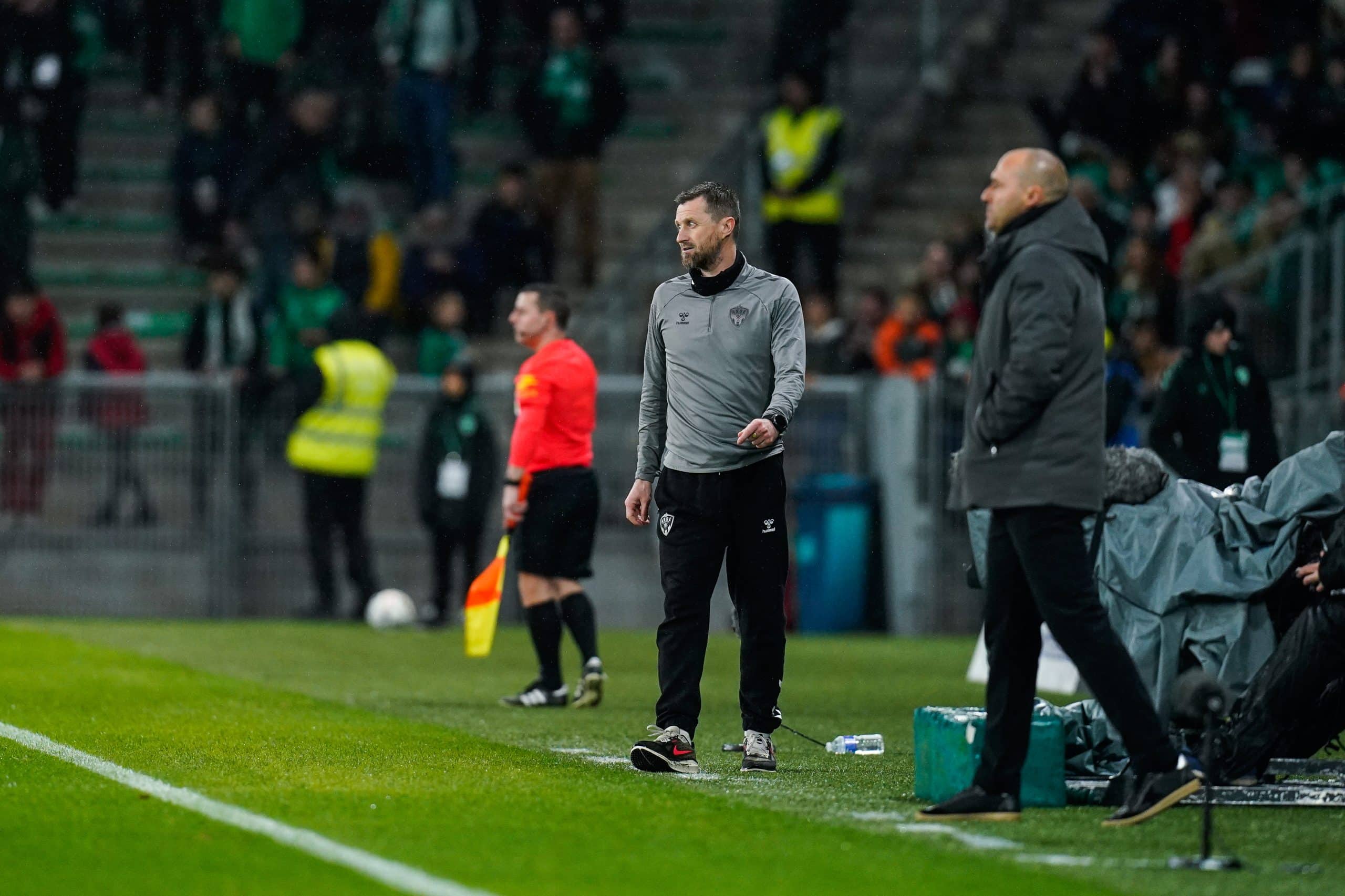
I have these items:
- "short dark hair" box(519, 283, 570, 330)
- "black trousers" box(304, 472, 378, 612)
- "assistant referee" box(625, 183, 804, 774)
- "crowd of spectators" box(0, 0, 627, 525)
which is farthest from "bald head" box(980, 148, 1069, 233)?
"crowd of spectators" box(0, 0, 627, 525)

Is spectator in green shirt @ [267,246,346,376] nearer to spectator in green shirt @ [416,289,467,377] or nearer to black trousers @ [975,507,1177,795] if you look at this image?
spectator in green shirt @ [416,289,467,377]

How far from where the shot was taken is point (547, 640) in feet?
38.0

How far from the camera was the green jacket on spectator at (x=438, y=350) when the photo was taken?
1938 centimetres

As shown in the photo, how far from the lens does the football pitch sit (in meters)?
6.12

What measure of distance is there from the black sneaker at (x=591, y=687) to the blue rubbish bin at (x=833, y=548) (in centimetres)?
687

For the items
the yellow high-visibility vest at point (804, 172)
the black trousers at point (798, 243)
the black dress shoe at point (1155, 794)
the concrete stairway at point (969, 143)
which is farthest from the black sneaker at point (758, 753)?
the concrete stairway at point (969, 143)

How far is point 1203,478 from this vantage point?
37.4 ft

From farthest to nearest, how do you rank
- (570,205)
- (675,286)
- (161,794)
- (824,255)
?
(570,205) < (824,255) < (675,286) < (161,794)

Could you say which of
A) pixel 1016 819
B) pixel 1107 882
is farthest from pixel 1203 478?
pixel 1107 882

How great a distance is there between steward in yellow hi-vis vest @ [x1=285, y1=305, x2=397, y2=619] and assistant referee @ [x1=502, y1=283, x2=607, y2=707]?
6.86 metres

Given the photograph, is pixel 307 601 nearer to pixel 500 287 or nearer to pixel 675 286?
pixel 500 287

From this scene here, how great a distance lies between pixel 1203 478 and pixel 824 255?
9344mm

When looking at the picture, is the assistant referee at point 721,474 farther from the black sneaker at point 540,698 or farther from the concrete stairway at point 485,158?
the concrete stairway at point 485,158

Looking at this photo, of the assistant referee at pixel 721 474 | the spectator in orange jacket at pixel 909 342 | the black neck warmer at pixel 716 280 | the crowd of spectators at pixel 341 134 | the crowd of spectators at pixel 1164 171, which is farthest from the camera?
the crowd of spectators at pixel 341 134
